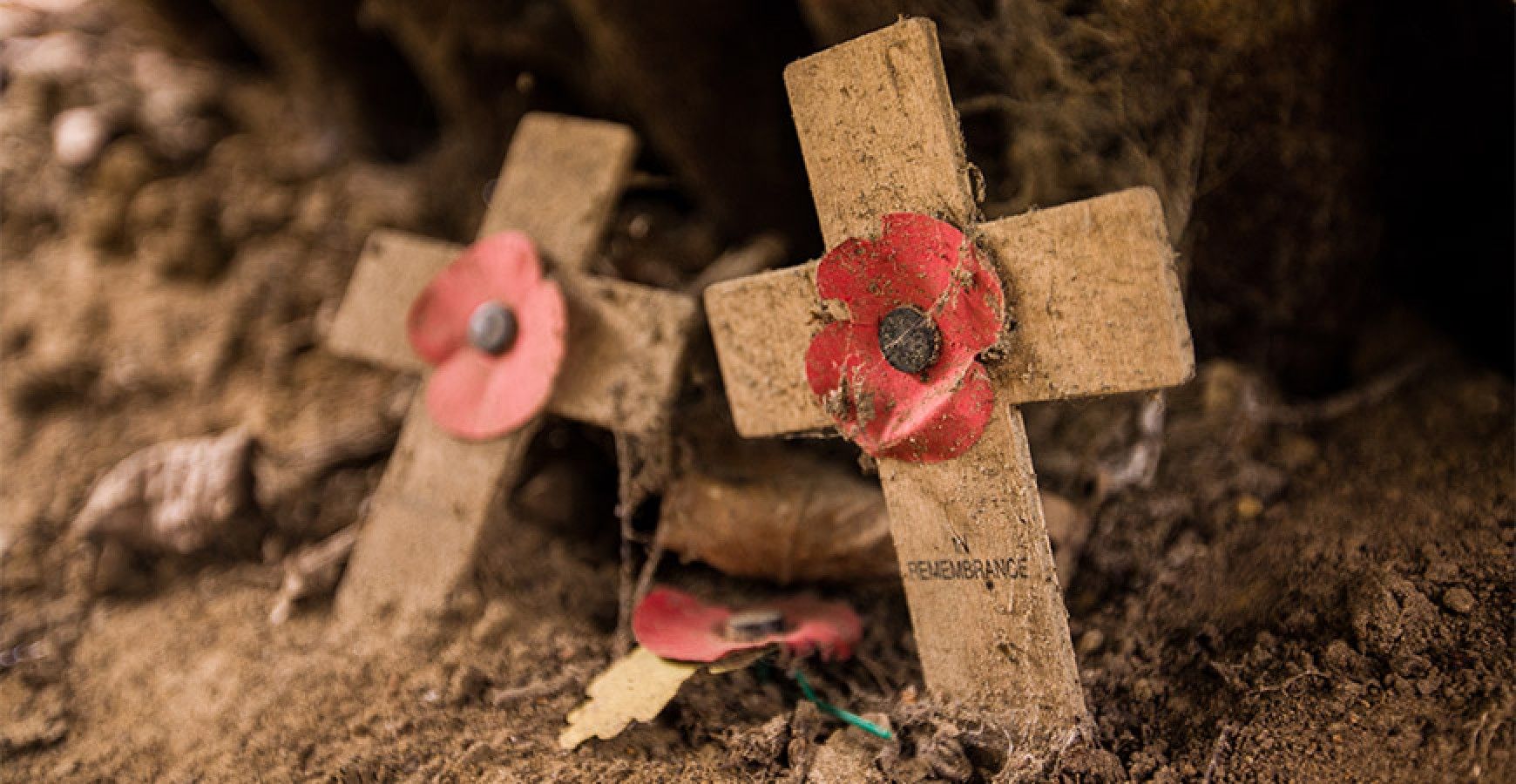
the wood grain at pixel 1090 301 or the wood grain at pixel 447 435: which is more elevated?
the wood grain at pixel 1090 301

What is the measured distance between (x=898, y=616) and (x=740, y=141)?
1.10 meters

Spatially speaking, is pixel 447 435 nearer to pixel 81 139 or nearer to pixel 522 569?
pixel 522 569

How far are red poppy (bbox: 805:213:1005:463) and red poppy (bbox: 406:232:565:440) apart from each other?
0.56m

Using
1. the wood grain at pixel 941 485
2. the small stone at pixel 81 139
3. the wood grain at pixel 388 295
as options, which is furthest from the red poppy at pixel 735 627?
the small stone at pixel 81 139

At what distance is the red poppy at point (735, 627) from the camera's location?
1518 millimetres

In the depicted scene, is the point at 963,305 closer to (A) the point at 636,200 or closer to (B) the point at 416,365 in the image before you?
(B) the point at 416,365

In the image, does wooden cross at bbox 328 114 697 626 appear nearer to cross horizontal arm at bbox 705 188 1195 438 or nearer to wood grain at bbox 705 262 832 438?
wood grain at bbox 705 262 832 438

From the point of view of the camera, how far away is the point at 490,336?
1.80m

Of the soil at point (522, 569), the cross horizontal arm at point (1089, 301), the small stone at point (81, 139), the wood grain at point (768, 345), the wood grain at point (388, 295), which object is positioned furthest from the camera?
the small stone at point (81, 139)

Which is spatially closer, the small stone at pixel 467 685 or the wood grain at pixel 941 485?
the wood grain at pixel 941 485

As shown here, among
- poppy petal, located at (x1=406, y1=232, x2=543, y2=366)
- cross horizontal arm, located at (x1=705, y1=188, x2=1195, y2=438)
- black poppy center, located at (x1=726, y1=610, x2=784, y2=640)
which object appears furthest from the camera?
poppy petal, located at (x1=406, y1=232, x2=543, y2=366)

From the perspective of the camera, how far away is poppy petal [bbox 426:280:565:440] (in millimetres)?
1761

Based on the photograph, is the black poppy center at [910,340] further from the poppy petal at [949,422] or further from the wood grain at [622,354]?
the wood grain at [622,354]

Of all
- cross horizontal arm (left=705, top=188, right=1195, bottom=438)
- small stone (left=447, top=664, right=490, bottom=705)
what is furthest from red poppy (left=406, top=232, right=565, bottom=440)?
cross horizontal arm (left=705, top=188, right=1195, bottom=438)
